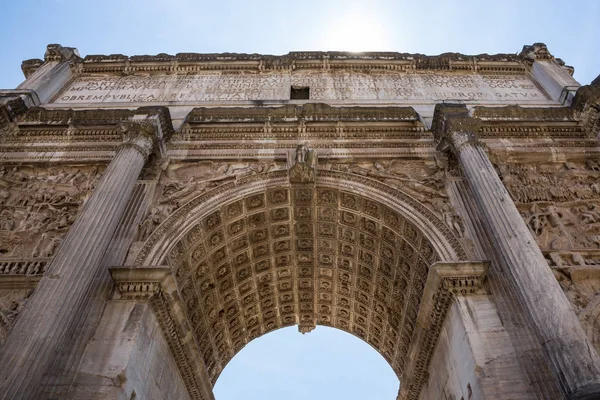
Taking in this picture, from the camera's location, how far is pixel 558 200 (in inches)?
396

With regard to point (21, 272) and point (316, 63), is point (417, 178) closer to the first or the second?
point (316, 63)

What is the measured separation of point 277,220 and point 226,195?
1665mm

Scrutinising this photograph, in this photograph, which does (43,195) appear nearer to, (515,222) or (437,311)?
(437,311)

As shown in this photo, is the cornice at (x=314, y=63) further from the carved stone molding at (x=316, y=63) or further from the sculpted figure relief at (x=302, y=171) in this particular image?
the sculpted figure relief at (x=302, y=171)

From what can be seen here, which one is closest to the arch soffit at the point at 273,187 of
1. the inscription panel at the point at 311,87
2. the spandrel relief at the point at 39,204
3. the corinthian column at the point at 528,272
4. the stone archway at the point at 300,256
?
the stone archway at the point at 300,256

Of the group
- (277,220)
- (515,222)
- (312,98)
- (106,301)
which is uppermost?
(312,98)

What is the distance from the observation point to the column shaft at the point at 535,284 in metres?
5.95

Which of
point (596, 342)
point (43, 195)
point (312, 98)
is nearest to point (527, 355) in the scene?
point (596, 342)

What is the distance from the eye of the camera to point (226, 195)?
10.3m

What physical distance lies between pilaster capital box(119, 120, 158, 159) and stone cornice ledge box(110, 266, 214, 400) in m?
3.24

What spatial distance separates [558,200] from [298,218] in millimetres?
6136

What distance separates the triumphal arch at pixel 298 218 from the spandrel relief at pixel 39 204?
0.14ft

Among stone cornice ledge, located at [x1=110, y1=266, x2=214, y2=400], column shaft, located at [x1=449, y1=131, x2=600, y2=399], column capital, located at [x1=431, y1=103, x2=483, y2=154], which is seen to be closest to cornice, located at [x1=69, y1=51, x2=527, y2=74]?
column capital, located at [x1=431, y1=103, x2=483, y2=154]

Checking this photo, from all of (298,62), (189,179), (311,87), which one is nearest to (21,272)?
(189,179)
